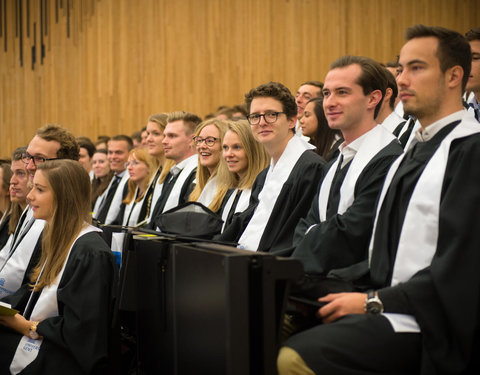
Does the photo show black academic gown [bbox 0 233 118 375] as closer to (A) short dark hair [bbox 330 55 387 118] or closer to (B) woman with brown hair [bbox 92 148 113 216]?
(A) short dark hair [bbox 330 55 387 118]

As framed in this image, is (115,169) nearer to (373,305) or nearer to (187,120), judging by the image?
(187,120)

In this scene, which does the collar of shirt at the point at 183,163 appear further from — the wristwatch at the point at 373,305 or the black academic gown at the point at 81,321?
the wristwatch at the point at 373,305

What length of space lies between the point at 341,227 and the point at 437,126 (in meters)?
0.59

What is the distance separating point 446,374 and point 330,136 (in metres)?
3.05

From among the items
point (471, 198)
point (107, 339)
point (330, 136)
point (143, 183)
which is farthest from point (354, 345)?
point (143, 183)

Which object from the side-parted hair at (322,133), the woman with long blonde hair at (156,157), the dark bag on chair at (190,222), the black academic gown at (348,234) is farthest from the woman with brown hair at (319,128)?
the black academic gown at (348,234)

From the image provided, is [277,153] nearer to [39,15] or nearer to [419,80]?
Answer: [419,80]

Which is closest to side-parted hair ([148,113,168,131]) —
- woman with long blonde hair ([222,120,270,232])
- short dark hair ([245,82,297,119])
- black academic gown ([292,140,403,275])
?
woman with long blonde hair ([222,120,270,232])

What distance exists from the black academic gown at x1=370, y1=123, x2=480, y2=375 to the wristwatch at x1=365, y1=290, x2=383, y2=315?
2 centimetres

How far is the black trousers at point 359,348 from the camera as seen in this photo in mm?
2025

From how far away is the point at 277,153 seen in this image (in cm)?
371

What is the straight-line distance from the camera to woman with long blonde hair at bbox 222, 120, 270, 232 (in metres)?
4.11

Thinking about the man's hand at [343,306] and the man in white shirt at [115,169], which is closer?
the man's hand at [343,306]

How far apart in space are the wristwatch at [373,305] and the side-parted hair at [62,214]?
1561mm
